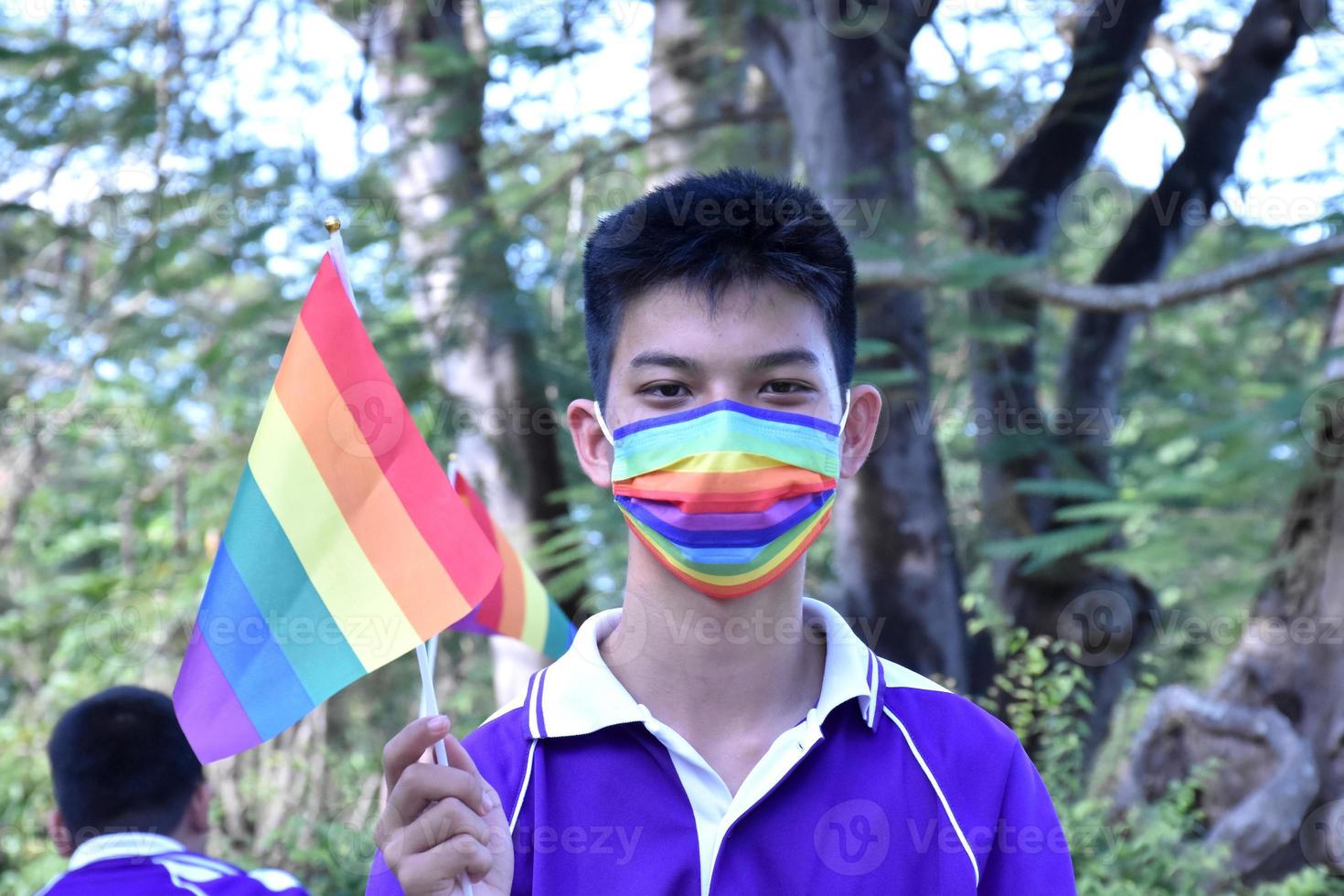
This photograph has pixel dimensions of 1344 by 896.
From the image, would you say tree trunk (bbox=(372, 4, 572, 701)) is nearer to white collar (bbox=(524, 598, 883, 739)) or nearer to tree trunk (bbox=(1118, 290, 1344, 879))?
tree trunk (bbox=(1118, 290, 1344, 879))

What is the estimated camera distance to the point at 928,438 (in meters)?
6.90

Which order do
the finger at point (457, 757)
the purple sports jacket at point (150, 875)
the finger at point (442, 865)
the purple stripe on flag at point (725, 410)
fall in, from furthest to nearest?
1. the purple sports jacket at point (150, 875)
2. the purple stripe on flag at point (725, 410)
3. the finger at point (457, 757)
4. the finger at point (442, 865)

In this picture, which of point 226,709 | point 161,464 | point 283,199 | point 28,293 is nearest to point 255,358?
point 283,199

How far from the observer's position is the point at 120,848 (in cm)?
351

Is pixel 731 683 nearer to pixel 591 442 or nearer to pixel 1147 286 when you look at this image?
pixel 591 442

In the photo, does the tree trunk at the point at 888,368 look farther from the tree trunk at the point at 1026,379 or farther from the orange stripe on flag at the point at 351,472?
the orange stripe on flag at the point at 351,472

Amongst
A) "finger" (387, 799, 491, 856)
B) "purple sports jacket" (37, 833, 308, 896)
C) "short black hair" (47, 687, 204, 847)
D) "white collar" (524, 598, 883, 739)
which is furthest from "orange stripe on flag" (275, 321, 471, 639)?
"short black hair" (47, 687, 204, 847)

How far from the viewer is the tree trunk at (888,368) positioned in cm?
670

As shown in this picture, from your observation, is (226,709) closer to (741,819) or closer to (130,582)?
(741,819)

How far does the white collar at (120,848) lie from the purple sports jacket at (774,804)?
6.16 ft

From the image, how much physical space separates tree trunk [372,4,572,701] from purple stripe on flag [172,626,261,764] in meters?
4.81

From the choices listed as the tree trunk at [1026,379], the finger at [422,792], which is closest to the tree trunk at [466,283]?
the tree trunk at [1026,379]

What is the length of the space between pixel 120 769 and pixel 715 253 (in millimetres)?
2554

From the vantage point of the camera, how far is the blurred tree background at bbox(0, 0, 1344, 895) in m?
5.73
